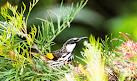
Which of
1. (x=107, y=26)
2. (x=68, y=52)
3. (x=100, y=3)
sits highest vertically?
(x=100, y=3)

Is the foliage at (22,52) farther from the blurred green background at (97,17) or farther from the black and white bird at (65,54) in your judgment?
the blurred green background at (97,17)

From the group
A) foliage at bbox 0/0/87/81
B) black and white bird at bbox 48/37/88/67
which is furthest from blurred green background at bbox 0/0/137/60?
foliage at bbox 0/0/87/81

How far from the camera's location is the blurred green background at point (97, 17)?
88 cm

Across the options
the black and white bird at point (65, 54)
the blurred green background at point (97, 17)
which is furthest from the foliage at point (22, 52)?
the blurred green background at point (97, 17)

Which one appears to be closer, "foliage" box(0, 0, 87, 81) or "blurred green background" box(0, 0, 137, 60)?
"foliage" box(0, 0, 87, 81)

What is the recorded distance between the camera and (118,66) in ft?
0.97

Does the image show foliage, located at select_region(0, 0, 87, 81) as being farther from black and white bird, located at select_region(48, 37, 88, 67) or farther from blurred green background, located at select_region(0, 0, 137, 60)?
blurred green background, located at select_region(0, 0, 137, 60)

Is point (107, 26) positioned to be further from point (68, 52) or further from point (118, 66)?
point (118, 66)

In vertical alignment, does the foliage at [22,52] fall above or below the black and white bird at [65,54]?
below

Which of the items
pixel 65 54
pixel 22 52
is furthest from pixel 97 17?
pixel 22 52

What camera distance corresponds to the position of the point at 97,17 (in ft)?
3.55

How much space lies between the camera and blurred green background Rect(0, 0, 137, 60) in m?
0.88

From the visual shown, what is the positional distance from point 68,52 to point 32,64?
0.29 m

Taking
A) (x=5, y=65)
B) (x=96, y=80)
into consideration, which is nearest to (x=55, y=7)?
(x=5, y=65)
